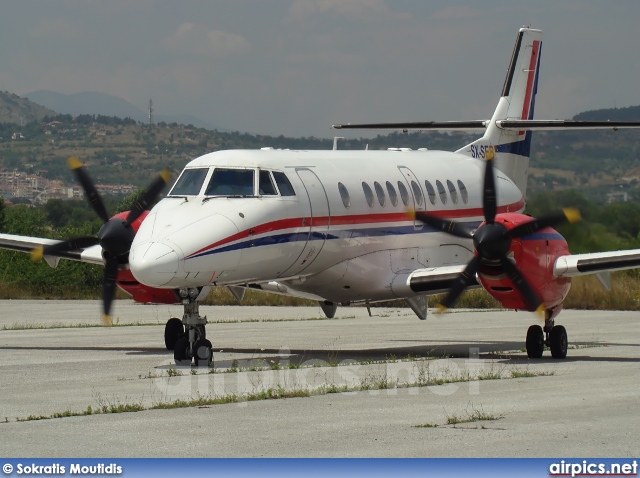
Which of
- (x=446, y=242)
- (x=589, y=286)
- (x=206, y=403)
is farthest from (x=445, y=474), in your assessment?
(x=589, y=286)

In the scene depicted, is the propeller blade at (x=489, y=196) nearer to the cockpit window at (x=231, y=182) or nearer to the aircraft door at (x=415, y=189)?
the aircraft door at (x=415, y=189)

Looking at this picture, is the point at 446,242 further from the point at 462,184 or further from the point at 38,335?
the point at 38,335

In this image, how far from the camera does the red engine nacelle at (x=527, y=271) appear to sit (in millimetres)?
19625

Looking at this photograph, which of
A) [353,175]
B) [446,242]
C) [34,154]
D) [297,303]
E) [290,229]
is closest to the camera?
[290,229]

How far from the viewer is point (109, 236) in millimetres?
20625

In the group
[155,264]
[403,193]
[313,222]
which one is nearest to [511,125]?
[403,193]

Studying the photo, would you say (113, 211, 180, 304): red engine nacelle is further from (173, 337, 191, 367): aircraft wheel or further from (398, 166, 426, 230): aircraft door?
(398, 166, 426, 230): aircraft door

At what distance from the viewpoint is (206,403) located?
14266 mm

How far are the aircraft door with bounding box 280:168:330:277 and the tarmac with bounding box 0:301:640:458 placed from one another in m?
1.64

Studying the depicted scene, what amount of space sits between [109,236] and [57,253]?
268cm

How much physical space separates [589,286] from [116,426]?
89.3 ft

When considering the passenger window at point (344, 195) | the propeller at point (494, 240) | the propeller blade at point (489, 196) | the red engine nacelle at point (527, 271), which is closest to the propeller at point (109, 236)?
the passenger window at point (344, 195)

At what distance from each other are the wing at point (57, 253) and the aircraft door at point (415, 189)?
19.7 ft

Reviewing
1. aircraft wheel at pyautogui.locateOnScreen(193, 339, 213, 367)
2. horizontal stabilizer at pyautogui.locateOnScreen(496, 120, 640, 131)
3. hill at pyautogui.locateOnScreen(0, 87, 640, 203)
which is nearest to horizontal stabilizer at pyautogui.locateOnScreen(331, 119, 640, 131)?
horizontal stabilizer at pyautogui.locateOnScreen(496, 120, 640, 131)
